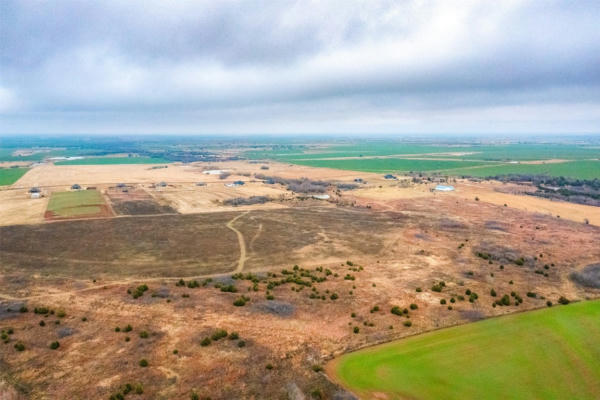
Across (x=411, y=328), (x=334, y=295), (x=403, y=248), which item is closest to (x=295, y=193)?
(x=403, y=248)

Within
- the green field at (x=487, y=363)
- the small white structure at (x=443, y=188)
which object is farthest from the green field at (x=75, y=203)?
the small white structure at (x=443, y=188)

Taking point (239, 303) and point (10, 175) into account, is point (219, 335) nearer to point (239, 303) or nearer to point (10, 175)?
point (239, 303)

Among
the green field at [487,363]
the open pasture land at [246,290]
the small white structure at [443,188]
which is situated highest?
the small white structure at [443,188]

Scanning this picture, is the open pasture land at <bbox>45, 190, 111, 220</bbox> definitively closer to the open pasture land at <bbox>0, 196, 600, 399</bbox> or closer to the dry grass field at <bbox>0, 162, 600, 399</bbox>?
the dry grass field at <bbox>0, 162, 600, 399</bbox>

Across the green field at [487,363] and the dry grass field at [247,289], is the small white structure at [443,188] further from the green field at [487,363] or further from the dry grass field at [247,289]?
the green field at [487,363]

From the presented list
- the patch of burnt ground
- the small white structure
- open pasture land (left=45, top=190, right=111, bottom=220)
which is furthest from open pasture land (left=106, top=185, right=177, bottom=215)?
the small white structure

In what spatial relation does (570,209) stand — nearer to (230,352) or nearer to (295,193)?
(295,193)
